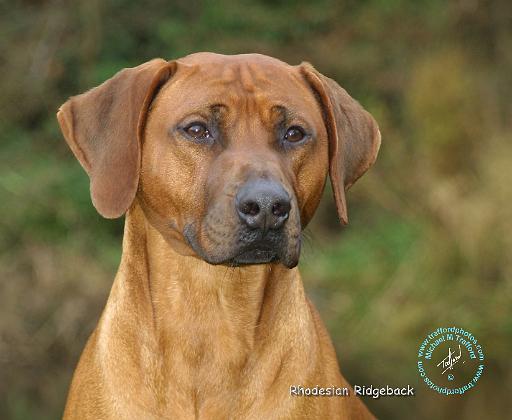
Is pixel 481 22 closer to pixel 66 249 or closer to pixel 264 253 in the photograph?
pixel 66 249

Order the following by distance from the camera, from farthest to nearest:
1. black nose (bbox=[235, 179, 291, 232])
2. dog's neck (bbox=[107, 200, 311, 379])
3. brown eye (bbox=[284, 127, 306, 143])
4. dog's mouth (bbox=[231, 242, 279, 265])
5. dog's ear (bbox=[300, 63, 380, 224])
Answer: dog's ear (bbox=[300, 63, 380, 224]) < brown eye (bbox=[284, 127, 306, 143]) < dog's neck (bbox=[107, 200, 311, 379]) < dog's mouth (bbox=[231, 242, 279, 265]) < black nose (bbox=[235, 179, 291, 232])

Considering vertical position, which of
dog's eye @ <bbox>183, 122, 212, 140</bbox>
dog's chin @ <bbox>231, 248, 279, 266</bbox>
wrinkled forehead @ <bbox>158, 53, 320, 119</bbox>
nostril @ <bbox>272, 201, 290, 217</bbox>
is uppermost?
wrinkled forehead @ <bbox>158, 53, 320, 119</bbox>

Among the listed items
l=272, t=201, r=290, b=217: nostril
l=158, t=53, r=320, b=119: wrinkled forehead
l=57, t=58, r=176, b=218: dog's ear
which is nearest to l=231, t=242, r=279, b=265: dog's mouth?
l=272, t=201, r=290, b=217: nostril

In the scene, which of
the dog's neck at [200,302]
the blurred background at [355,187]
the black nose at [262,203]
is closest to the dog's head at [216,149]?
the black nose at [262,203]

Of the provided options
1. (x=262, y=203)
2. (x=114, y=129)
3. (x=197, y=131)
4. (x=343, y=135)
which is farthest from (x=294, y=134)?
(x=114, y=129)

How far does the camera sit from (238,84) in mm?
4559

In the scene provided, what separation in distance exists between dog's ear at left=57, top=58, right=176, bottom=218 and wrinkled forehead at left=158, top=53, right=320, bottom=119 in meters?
0.11

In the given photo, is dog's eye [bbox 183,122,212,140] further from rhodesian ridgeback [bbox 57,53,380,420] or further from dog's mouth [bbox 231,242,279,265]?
dog's mouth [bbox 231,242,279,265]

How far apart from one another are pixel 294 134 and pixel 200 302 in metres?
0.79

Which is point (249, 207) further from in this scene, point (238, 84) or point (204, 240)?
point (238, 84)

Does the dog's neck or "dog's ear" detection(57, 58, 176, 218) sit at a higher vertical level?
"dog's ear" detection(57, 58, 176, 218)

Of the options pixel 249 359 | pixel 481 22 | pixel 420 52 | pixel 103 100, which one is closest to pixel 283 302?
pixel 249 359

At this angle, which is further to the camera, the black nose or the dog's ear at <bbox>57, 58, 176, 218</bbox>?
the dog's ear at <bbox>57, 58, 176, 218</bbox>

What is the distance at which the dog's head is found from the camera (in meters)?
4.25
